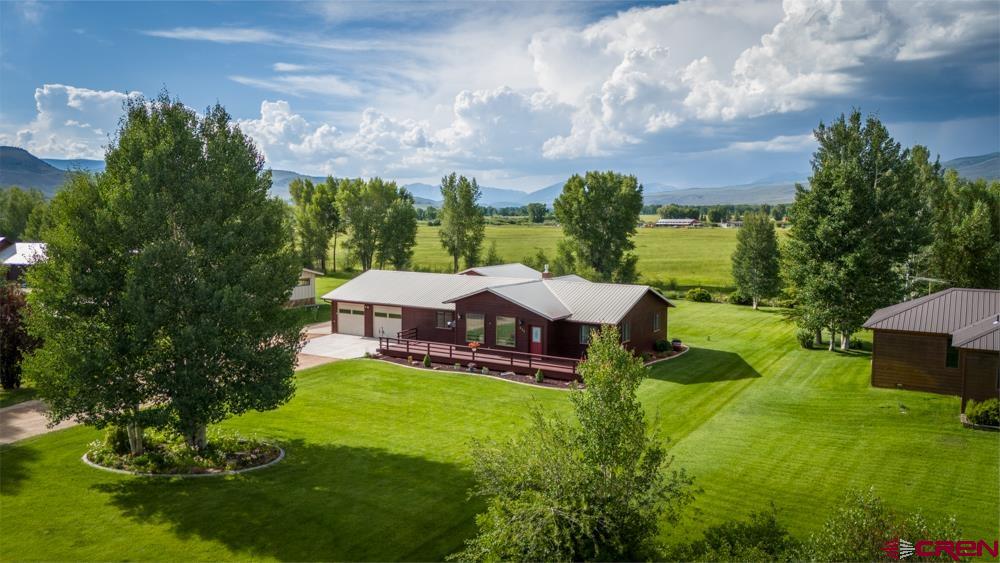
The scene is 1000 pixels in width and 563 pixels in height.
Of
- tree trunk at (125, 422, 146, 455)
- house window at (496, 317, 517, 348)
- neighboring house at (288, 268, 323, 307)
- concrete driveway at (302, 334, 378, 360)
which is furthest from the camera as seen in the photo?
neighboring house at (288, 268, 323, 307)

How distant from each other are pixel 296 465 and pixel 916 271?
38139mm

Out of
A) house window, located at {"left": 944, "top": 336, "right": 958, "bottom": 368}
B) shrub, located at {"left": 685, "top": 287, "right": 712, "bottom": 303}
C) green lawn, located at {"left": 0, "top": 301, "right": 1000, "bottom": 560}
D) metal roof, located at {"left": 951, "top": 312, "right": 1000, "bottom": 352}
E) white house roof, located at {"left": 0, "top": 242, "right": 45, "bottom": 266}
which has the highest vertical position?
white house roof, located at {"left": 0, "top": 242, "right": 45, "bottom": 266}

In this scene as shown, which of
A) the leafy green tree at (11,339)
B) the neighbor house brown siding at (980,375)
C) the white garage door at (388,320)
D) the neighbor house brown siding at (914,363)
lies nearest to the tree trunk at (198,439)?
the leafy green tree at (11,339)

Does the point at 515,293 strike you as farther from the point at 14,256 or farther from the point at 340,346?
the point at 14,256

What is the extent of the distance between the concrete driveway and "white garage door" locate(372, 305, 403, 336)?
670 millimetres

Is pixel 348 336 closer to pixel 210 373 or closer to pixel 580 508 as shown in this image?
pixel 210 373

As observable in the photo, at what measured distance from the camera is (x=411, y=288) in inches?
1388

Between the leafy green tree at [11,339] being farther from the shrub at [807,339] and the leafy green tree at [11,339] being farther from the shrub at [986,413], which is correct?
the shrub at [807,339]

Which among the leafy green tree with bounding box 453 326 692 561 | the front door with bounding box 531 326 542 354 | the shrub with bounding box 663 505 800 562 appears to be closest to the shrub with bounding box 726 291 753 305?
the front door with bounding box 531 326 542 354

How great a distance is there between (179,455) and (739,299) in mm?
45059

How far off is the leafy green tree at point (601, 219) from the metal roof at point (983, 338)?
34697mm

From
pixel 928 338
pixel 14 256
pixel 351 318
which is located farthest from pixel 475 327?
pixel 14 256

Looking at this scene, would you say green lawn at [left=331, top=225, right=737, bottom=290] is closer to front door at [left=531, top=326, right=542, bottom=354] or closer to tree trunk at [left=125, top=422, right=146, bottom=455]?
front door at [left=531, top=326, right=542, bottom=354]

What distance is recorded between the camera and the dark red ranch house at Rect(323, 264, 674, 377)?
28.3 meters
